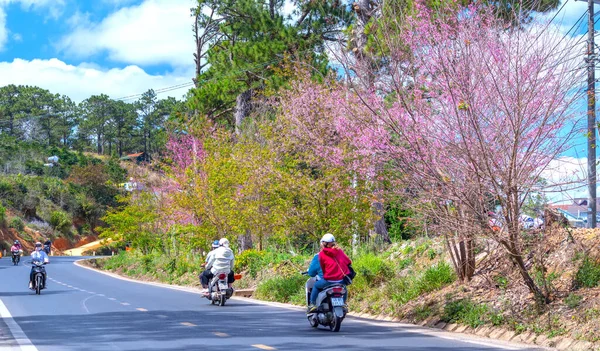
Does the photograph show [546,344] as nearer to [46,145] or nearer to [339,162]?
[339,162]

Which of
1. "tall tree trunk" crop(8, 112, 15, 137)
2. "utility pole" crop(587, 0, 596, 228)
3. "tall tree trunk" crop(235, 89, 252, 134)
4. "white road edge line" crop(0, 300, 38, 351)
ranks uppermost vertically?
"tall tree trunk" crop(8, 112, 15, 137)

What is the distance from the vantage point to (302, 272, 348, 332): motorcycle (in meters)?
13.3

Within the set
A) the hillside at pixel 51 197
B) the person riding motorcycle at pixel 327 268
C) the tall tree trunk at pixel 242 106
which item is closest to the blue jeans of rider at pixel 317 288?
the person riding motorcycle at pixel 327 268

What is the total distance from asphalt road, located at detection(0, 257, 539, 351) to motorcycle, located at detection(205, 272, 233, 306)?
0.29m

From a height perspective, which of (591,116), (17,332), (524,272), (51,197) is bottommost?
(17,332)

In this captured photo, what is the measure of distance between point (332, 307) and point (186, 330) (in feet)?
8.75

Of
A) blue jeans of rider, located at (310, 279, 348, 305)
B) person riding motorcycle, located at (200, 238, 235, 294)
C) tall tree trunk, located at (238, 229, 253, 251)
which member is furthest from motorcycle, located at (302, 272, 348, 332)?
tall tree trunk, located at (238, 229, 253, 251)

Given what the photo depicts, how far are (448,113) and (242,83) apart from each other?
2104cm

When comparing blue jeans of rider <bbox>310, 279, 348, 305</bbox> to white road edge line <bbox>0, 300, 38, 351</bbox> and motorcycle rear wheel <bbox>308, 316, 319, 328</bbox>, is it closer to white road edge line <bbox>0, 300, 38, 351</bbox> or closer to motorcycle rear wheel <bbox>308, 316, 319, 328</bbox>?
motorcycle rear wheel <bbox>308, 316, 319, 328</bbox>

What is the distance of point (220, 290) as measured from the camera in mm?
19844

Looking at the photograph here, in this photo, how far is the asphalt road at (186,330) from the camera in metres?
11.6

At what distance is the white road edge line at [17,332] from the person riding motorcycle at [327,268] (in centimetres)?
490

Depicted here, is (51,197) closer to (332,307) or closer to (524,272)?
(332,307)

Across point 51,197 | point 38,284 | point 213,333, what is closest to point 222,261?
point 213,333
